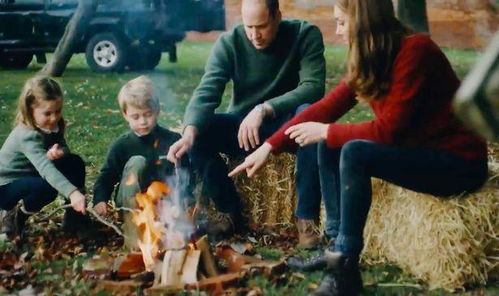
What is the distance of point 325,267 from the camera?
3.87 metres

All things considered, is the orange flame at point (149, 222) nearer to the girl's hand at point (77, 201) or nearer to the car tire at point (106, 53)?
the girl's hand at point (77, 201)

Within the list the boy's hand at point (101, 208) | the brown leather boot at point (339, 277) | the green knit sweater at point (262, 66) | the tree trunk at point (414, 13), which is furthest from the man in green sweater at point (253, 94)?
the tree trunk at point (414, 13)

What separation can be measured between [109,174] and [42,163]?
357 mm

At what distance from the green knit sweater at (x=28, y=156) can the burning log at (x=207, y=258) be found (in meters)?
0.98

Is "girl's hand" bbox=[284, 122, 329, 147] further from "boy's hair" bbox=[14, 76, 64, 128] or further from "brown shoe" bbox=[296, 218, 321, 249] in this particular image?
"boy's hair" bbox=[14, 76, 64, 128]

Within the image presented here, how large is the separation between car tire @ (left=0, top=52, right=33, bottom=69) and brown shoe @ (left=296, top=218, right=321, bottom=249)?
818cm

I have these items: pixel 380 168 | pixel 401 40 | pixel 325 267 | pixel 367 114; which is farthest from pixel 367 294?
pixel 367 114

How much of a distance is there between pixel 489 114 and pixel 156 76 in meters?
11.2

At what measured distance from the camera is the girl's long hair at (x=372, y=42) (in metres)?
3.55

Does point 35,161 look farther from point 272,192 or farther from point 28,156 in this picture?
point 272,192

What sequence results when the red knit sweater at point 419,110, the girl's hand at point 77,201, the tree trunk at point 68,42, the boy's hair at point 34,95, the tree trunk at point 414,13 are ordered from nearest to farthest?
the red knit sweater at point 419,110 → the girl's hand at point 77,201 → the boy's hair at point 34,95 → the tree trunk at point 414,13 → the tree trunk at point 68,42

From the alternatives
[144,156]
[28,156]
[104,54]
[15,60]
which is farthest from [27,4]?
[144,156]

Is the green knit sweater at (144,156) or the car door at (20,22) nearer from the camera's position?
the green knit sweater at (144,156)

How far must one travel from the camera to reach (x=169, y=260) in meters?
3.73
